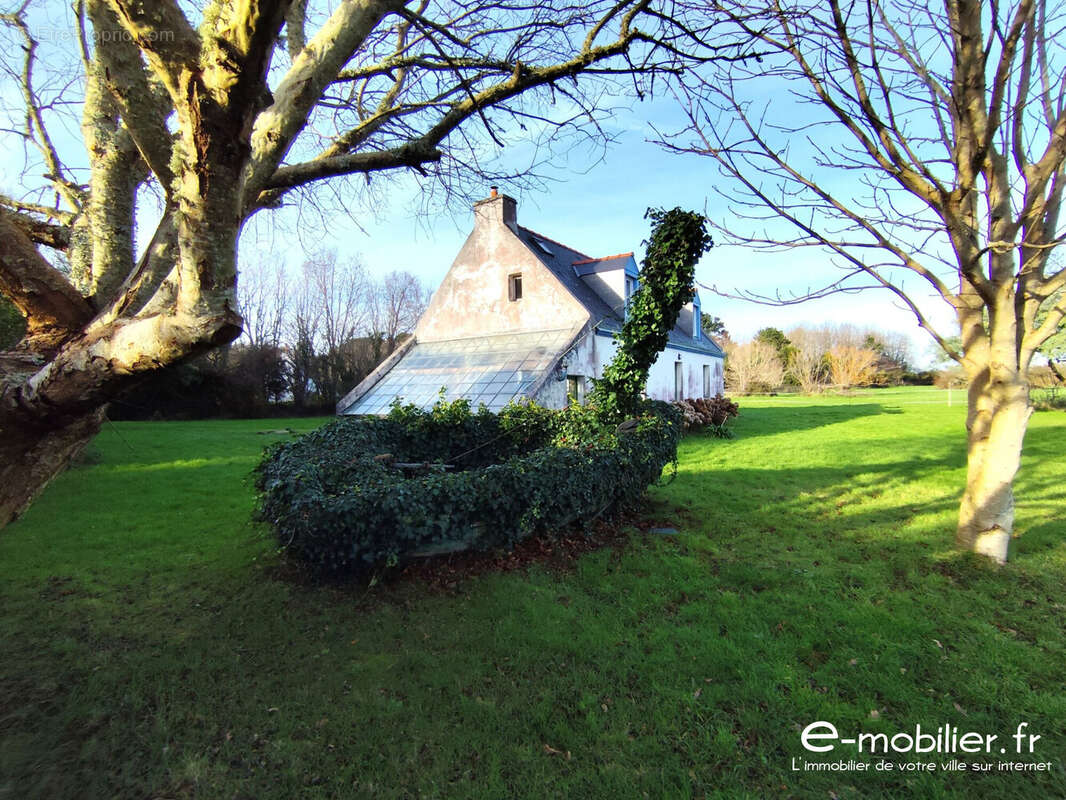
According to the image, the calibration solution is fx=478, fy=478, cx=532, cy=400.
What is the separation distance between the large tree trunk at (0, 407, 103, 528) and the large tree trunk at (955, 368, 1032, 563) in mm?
7348

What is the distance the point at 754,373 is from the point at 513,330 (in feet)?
105

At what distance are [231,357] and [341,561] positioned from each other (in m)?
29.5

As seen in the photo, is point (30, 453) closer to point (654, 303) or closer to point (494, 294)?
point (654, 303)

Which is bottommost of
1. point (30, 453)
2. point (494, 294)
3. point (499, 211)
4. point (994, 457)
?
point (994, 457)

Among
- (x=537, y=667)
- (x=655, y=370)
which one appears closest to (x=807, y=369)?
(x=655, y=370)

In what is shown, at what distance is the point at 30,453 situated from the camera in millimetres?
2516

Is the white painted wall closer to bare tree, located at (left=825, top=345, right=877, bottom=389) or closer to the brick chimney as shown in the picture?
the brick chimney

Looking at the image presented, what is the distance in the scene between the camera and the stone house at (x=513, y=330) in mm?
14047

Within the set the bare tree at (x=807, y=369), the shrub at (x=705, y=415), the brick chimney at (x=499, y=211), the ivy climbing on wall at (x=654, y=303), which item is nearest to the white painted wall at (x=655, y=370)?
the shrub at (x=705, y=415)

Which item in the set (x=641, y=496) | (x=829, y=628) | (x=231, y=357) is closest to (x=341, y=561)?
(x=829, y=628)

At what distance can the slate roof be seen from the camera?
Result: 15.7m

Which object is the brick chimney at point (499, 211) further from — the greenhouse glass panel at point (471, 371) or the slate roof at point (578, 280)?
the greenhouse glass panel at point (471, 371)

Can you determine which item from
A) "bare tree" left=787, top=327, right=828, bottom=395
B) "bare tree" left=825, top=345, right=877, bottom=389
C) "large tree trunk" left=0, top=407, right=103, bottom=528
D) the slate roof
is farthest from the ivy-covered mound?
"bare tree" left=825, top=345, right=877, bottom=389

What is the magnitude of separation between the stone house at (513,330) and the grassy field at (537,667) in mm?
8385
